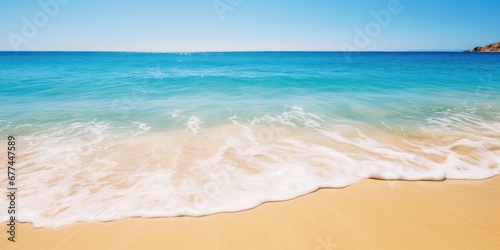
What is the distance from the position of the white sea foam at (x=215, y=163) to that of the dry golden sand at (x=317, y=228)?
0.25m

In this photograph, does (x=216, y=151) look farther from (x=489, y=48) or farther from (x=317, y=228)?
(x=489, y=48)

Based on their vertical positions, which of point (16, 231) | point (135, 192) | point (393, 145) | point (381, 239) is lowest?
point (16, 231)

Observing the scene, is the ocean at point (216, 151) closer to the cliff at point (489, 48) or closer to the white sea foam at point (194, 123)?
the white sea foam at point (194, 123)

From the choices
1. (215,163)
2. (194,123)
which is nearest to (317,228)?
(215,163)

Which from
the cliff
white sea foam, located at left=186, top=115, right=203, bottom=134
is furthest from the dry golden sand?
the cliff

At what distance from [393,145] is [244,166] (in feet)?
13.5

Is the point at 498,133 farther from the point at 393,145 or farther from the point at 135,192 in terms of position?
the point at 135,192

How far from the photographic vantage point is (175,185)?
4.39 m

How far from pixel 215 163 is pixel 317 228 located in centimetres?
276

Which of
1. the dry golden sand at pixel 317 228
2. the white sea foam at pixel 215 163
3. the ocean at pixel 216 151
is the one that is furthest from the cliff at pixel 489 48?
the dry golden sand at pixel 317 228

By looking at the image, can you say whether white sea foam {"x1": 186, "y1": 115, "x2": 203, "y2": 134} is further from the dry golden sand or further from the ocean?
the dry golden sand

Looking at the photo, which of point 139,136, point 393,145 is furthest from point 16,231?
point 393,145

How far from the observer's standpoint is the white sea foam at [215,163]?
390cm

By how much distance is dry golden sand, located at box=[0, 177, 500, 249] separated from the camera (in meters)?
3.00
